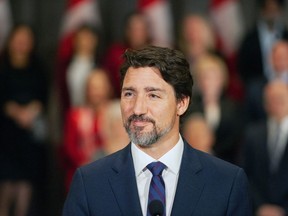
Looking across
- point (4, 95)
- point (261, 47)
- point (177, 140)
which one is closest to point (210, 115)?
point (261, 47)

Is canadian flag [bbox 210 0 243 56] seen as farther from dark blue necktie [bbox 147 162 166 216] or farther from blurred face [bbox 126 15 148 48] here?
dark blue necktie [bbox 147 162 166 216]

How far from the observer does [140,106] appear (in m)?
3.47

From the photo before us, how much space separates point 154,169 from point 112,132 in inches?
118

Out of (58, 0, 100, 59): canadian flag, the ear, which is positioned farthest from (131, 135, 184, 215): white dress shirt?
(58, 0, 100, 59): canadian flag

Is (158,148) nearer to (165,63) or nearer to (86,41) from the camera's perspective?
(165,63)

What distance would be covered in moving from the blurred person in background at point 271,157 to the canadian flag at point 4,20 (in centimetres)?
295

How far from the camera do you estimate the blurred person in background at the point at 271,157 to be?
256 inches

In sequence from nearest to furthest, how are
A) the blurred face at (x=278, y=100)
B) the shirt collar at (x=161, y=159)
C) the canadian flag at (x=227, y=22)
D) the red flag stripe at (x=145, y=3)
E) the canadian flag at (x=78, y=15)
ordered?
the shirt collar at (x=161, y=159) → the blurred face at (x=278, y=100) → the canadian flag at (x=227, y=22) → the canadian flag at (x=78, y=15) → the red flag stripe at (x=145, y=3)

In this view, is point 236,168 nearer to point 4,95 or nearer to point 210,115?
point 210,115

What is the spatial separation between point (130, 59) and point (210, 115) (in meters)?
3.68

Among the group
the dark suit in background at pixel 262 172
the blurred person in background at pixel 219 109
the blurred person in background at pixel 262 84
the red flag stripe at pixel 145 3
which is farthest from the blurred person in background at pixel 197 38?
the dark suit in background at pixel 262 172

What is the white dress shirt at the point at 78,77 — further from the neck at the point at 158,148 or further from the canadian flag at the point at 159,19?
the neck at the point at 158,148

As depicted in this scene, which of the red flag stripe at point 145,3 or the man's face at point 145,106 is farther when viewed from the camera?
the red flag stripe at point 145,3

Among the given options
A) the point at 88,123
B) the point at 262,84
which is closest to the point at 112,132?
the point at 88,123
